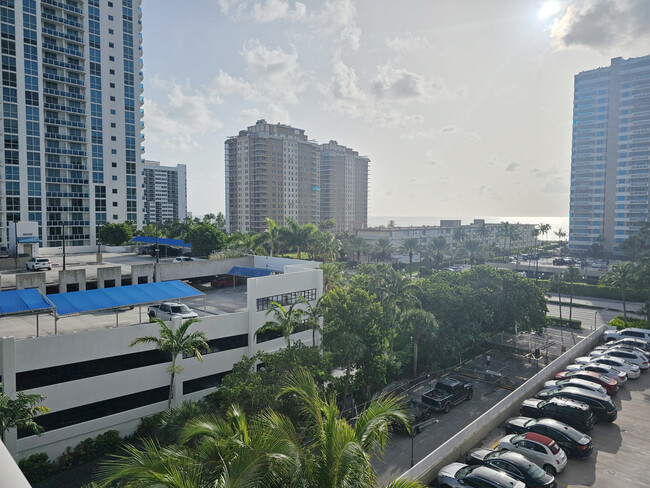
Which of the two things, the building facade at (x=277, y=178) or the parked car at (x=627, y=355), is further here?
the building facade at (x=277, y=178)

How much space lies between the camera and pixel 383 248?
9888 centimetres

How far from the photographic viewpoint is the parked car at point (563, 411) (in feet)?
76.9

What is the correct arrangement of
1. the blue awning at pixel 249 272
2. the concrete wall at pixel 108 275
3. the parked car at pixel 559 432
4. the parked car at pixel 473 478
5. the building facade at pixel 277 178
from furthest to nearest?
the building facade at pixel 277 178 → the blue awning at pixel 249 272 → the concrete wall at pixel 108 275 → the parked car at pixel 559 432 → the parked car at pixel 473 478

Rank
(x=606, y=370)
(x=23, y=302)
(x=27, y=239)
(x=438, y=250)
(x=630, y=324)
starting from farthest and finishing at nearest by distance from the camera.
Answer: (x=438, y=250) → (x=27, y=239) → (x=630, y=324) → (x=606, y=370) → (x=23, y=302)

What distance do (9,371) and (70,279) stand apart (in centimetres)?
1348

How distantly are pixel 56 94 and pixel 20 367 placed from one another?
235 ft

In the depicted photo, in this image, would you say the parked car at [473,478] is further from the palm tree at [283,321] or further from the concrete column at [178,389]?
the concrete column at [178,389]

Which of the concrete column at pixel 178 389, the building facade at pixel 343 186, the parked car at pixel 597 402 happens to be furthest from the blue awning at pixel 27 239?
the building facade at pixel 343 186

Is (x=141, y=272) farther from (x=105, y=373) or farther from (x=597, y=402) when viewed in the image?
(x=597, y=402)

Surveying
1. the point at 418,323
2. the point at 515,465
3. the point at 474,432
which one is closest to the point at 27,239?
the point at 418,323

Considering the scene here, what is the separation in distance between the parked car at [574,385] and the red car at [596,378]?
0.64m

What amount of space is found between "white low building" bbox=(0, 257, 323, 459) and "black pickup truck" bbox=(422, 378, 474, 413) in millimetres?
12838

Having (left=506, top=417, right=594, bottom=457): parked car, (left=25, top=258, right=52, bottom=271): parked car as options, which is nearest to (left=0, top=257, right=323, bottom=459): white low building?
(left=506, top=417, right=594, bottom=457): parked car

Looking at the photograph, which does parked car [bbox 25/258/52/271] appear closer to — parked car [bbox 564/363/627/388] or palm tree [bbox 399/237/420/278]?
parked car [bbox 564/363/627/388]
